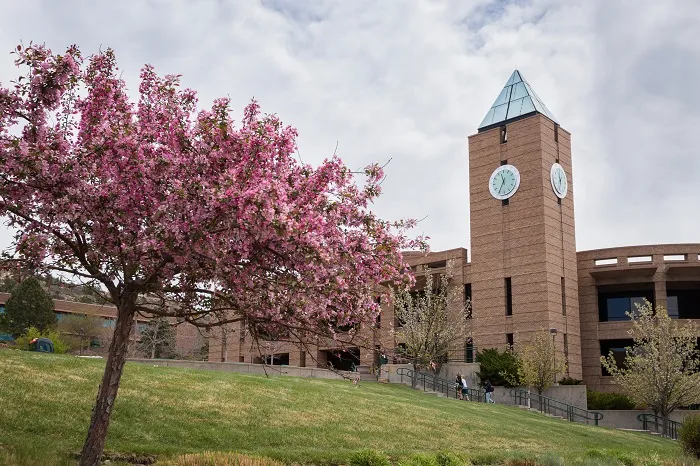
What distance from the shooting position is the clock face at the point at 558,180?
158 ft

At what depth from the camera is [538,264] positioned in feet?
150

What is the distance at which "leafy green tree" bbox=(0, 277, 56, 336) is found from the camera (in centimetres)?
5356

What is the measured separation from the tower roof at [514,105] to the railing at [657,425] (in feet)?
70.5

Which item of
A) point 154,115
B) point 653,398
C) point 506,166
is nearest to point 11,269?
point 154,115

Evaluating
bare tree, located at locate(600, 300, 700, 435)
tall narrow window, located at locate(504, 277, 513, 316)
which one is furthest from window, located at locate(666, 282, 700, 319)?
bare tree, located at locate(600, 300, 700, 435)

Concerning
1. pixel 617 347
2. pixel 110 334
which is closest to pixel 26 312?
pixel 110 334

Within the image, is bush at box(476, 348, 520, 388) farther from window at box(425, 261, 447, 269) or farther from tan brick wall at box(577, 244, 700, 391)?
window at box(425, 261, 447, 269)

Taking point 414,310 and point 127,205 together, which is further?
point 414,310

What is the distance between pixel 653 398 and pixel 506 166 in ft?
64.5

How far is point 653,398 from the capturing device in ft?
116

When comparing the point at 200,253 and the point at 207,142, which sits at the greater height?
the point at 207,142

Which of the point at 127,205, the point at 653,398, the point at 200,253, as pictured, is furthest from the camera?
the point at 653,398

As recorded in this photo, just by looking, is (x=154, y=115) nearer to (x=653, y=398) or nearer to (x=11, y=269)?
(x=11, y=269)

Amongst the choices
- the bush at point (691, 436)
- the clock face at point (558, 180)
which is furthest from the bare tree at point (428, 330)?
the bush at point (691, 436)
